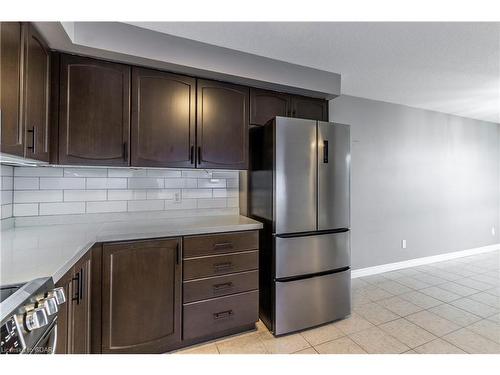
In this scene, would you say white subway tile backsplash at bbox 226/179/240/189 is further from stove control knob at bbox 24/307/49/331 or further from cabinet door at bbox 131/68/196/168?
stove control knob at bbox 24/307/49/331

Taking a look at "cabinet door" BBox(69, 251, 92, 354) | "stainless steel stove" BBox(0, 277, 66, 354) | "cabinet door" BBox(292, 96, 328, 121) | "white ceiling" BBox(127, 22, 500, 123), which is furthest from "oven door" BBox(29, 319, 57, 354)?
"cabinet door" BBox(292, 96, 328, 121)

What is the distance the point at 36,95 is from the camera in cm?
138

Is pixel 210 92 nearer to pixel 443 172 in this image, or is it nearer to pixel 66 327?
pixel 66 327

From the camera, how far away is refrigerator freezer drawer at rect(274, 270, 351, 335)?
1.89 meters

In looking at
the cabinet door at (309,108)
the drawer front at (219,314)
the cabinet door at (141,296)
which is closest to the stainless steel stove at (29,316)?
the cabinet door at (141,296)

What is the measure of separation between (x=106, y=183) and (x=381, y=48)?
2.59 m

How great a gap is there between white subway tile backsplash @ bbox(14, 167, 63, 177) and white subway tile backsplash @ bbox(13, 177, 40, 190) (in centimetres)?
3

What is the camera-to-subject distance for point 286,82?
2.20 meters

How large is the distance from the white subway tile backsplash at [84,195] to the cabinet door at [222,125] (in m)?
0.85

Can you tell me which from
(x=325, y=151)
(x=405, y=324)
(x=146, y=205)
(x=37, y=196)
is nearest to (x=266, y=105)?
(x=325, y=151)

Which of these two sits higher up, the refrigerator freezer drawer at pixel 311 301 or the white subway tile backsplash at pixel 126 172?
the white subway tile backsplash at pixel 126 172

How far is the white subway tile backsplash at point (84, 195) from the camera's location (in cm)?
186

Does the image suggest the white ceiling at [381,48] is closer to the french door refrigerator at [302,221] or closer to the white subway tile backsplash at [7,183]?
the french door refrigerator at [302,221]
